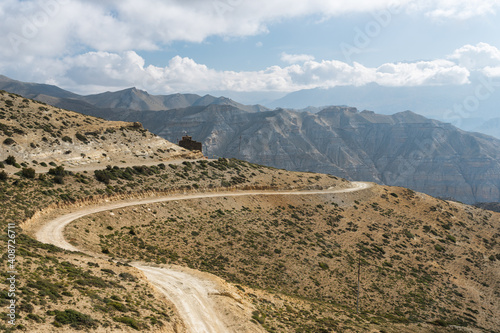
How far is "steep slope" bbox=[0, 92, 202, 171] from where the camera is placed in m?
54.5

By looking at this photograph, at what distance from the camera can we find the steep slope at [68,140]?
54.5 meters

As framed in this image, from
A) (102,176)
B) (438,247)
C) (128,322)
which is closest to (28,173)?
(102,176)

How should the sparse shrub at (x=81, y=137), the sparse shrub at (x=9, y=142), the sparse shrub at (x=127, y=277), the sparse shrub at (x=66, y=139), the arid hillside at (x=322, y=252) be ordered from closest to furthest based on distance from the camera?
the sparse shrub at (x=127, y=277) < the arid hillside at (x=322, y=252) < the sparse shrub at (x=9, y=142) < the sparse shrub at (x=66, y=139) < the sparse shrub at (x=81, y=137)

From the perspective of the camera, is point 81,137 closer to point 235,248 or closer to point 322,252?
point 235,248

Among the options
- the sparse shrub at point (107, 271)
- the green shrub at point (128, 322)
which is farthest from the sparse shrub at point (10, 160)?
the green shrub at point (128, 322)

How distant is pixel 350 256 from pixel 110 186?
40.7 meters

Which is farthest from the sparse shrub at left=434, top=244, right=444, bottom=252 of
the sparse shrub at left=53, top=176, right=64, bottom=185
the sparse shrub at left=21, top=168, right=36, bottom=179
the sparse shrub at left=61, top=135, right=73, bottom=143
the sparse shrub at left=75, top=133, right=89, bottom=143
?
the sparse shrub at left=61, top=135, right=73, bottom=143

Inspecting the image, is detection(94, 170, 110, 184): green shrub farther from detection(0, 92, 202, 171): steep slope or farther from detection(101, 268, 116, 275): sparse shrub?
detection(101, 268, 116, 275): sparse shrub

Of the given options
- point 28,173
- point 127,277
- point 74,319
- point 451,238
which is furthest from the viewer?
point 451,238

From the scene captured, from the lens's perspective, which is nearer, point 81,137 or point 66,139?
point 66,139

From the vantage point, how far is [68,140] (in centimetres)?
6247

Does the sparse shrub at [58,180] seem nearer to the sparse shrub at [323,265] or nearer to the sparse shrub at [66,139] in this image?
the sparse shrub at [66,139]

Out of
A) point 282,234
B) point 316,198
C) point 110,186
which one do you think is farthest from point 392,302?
point 110,186

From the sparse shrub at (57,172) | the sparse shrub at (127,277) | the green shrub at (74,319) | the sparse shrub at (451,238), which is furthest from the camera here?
the sparse shrub at (451,238)
